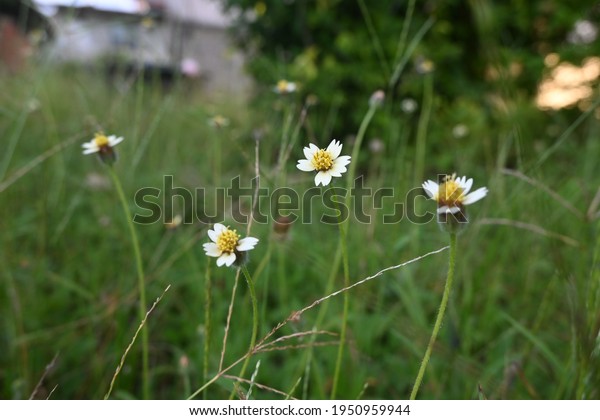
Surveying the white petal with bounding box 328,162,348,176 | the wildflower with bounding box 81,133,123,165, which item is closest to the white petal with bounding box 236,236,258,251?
the white petal with bounding box 328,162,348,176

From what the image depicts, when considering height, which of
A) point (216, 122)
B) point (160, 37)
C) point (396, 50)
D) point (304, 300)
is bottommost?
point (304, 300)

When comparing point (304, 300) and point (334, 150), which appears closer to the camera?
point (334, 150)

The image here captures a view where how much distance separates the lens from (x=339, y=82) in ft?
8.20

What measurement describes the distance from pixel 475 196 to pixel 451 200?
25 mm

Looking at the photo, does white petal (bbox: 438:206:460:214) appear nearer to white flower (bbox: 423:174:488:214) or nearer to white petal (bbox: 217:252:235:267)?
white flower (bbox: 423:174:488:214)

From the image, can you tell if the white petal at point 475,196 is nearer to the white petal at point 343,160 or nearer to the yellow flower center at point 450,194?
the yellow flower center at point 450,194

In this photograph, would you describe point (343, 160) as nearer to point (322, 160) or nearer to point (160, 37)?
point (322, 160)

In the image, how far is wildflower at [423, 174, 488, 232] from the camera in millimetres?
454

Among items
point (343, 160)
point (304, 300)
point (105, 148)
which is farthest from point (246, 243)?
point (304, 300)

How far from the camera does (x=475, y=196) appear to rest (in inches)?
17.3

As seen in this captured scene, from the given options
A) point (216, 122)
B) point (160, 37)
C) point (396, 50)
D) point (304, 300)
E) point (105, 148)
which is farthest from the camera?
point (160, 37)

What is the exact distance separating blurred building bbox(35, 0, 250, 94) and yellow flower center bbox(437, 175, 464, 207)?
0.86 meters

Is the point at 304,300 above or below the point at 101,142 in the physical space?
below
